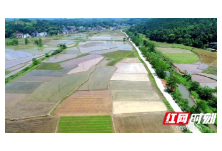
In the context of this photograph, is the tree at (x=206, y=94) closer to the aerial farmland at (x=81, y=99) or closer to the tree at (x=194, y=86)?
the tree at (x=194, y=86)

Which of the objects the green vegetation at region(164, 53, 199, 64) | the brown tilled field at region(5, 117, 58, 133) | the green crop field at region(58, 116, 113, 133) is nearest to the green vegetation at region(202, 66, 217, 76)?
the green vegetation at region(164, 53, 199, 64)

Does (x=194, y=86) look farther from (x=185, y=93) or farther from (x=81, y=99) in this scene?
(x=81, y=99)

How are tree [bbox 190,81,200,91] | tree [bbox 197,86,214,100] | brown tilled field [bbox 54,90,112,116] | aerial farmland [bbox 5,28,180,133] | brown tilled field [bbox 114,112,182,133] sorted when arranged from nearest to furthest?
brown tilled field [bbox 114,112,182,133], aerial farmland [bbox 5,28,180,133], brown tilled field [bbox 54,90,112,116], tree [bbox 197,86,214,100], tree [bbox 190,81,200,91]

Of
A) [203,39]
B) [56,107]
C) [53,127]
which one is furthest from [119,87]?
[203,39]

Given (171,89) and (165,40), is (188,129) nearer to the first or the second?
(171,89)

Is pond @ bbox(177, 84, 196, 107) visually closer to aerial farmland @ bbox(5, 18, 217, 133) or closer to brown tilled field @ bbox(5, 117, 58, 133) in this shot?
aerial farmland @ bbox(5, 18, 217, 133)

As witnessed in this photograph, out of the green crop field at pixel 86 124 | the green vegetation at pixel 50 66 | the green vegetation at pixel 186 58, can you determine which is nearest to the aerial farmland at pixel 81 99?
the green crop field at pixel 86 124
